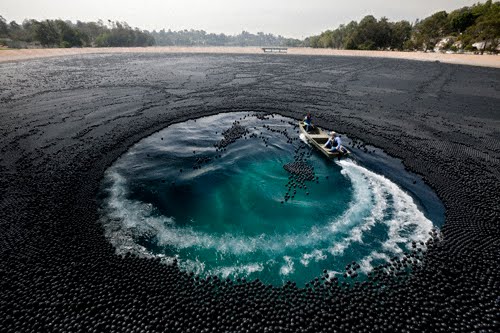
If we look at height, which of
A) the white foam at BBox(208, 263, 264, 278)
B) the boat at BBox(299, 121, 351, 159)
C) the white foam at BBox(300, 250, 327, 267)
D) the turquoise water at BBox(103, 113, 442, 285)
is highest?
the boat at BBox(299, 121, 351, 159)

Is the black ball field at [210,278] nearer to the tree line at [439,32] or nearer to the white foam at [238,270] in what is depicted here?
the white foam at [238,270]

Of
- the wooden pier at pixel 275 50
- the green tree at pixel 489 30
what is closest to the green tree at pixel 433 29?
the green tree at pixel 489 30

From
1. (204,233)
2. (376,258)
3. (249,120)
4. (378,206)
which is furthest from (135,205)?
(249,120)

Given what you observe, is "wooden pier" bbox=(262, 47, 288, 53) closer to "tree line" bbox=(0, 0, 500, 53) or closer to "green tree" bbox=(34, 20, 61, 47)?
"tree line" bbox=(0, 0, 500, 53)

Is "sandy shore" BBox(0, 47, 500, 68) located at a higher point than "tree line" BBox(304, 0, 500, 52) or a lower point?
lower

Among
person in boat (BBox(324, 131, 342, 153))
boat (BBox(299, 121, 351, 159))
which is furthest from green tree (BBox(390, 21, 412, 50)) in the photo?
person in boat (BBox(324, 131, 342, 153))

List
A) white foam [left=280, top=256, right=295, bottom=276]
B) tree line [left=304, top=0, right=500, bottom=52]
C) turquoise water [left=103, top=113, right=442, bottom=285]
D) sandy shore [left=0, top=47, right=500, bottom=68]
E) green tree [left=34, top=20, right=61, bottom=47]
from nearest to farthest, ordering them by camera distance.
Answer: white foam [left=280, top=256, right=295, bottom=276] < turquoise water [left=103, top=113, right=442, bottom=285] < sandy shore [left=0, top=47, right=500, bottom=68] < tree line [left=304, top=0, right=500, bottom=52] < green tree [left=34, top=20, right=61, bottom=47]

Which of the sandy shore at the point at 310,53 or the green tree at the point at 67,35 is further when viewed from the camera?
the green tree at the point at 67,35
